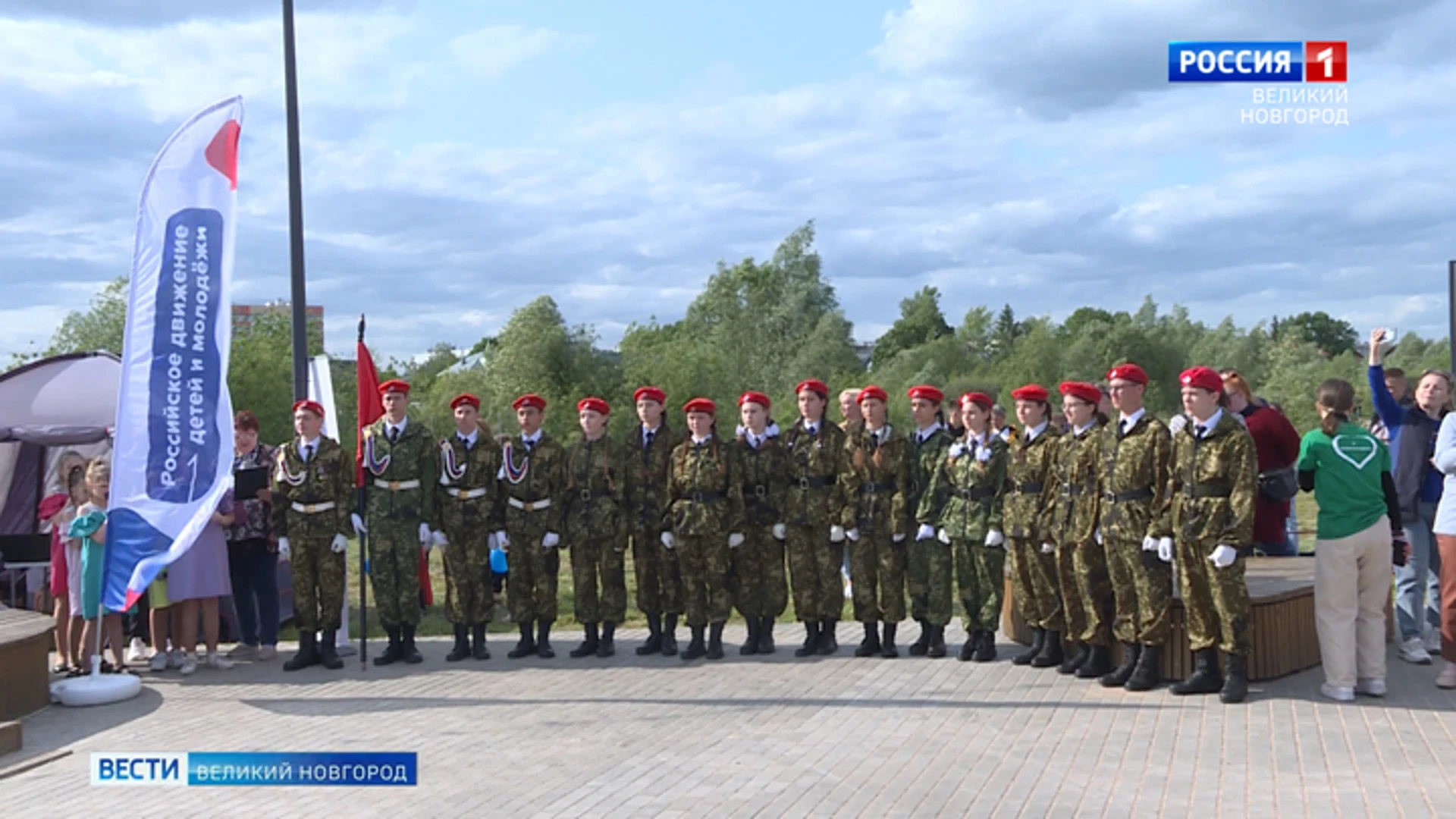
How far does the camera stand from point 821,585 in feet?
32.1

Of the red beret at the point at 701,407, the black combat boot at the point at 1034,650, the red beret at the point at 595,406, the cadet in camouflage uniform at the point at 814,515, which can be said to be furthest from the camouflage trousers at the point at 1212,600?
the red beret at the point at 595,406

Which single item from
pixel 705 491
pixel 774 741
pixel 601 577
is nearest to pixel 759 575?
pixel 705 491

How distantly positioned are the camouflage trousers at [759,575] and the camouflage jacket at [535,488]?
1434mm

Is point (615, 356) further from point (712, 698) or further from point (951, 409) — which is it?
point (712, 698)

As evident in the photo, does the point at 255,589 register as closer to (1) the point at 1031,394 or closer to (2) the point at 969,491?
(2) the point at 969,491

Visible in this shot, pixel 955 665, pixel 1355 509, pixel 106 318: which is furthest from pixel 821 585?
pixel 106 318

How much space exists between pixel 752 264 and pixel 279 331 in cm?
2079

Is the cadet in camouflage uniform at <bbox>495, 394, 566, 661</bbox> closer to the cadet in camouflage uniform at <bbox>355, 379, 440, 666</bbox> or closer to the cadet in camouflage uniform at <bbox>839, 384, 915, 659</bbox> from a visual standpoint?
the cadet in camouflage uniform at <bbox>355, 379, 440, 666</bbox>

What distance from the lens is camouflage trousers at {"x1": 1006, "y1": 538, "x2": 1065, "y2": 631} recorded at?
881 centimetres

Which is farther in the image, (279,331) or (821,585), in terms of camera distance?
(279,331)

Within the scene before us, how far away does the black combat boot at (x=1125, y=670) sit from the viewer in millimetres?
8406

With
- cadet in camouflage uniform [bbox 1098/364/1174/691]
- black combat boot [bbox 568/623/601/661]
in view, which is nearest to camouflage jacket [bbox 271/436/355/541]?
black combat boot [bbox 568/623/601/661]

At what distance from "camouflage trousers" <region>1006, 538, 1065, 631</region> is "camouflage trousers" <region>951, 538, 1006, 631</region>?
131mm

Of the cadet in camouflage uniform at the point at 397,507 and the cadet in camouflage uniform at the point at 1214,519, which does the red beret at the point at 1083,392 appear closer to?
the cadet in camouflage uniform at the point at 1214,519
